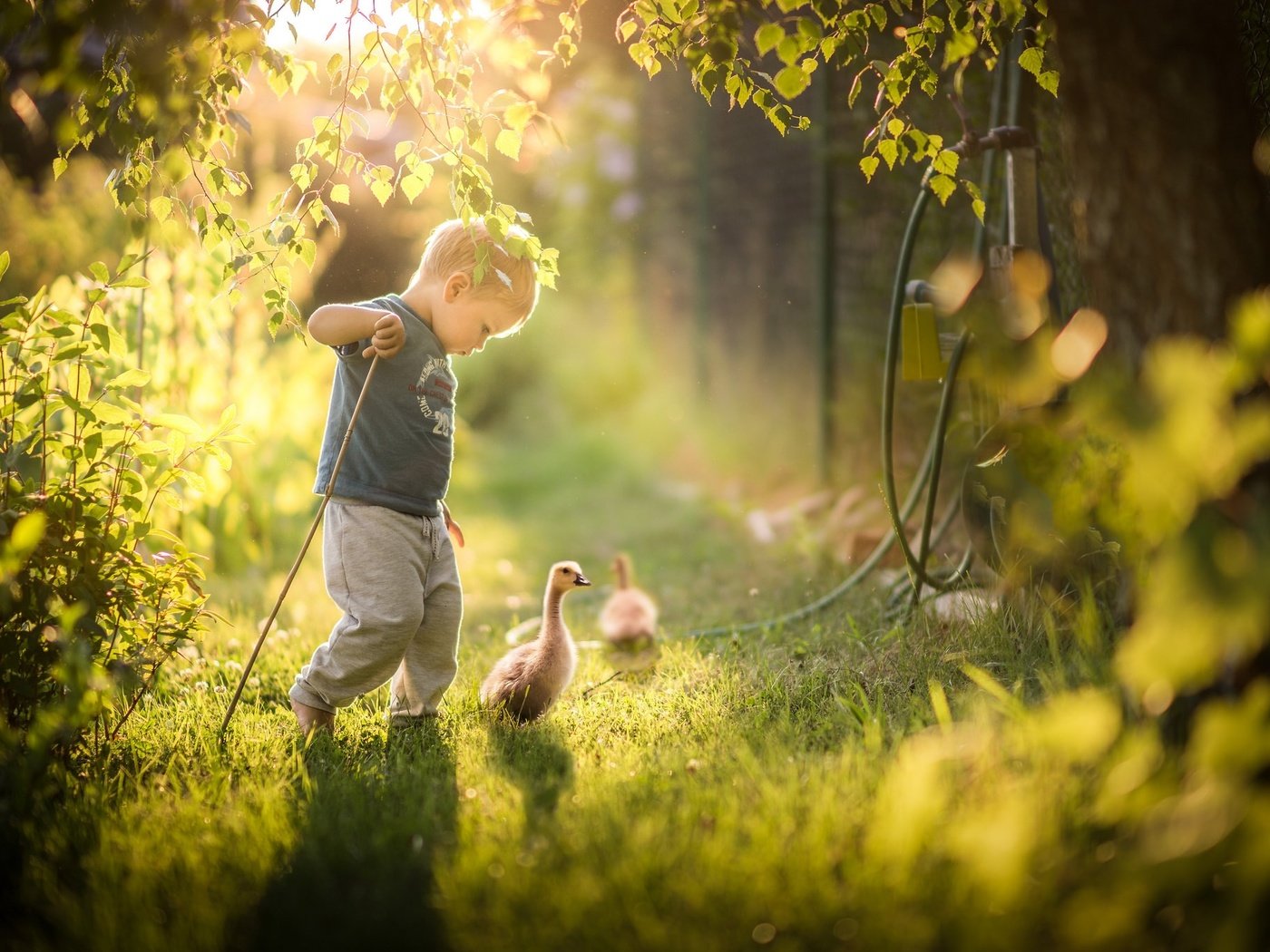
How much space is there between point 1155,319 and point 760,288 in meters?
5.76

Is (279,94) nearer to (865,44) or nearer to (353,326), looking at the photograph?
(353,326)

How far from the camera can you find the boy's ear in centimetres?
288

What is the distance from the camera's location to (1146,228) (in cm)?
196

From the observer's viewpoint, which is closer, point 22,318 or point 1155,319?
point 1155,319

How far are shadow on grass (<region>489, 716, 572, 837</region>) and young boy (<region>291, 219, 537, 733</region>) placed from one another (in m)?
0.30

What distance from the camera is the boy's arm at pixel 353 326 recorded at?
2727 millimetres

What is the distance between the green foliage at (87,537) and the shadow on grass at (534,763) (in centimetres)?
83

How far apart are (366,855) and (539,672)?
92cm

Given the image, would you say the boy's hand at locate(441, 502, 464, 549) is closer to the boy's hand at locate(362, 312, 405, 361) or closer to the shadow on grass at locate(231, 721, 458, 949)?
the boy's hand at locate(362, 312, 405, 361)

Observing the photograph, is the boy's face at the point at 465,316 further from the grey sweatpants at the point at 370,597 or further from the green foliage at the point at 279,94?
the grey sweatpants at the point at 370,597

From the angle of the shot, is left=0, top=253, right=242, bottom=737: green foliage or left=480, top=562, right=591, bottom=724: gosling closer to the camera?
left=0, top=253, right=242, bottom=737: green foliage

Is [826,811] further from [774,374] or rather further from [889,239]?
[774,374]

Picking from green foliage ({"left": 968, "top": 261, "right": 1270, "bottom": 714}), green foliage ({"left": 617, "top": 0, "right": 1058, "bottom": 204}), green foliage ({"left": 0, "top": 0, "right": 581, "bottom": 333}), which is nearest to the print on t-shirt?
green foliage ({"left": 0, "top": 0, "right": 581, "bottom": 333})

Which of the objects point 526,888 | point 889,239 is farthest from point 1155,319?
point 889,239
